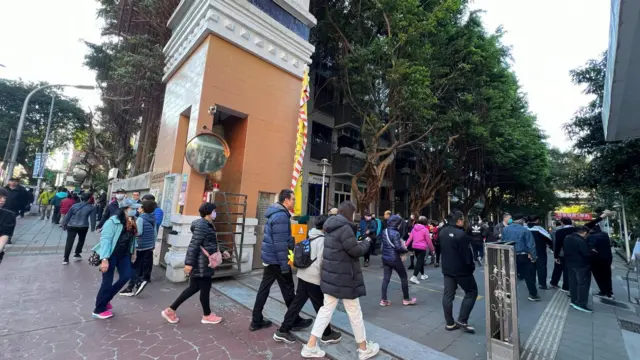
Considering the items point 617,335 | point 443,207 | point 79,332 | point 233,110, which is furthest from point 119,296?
point 443,207

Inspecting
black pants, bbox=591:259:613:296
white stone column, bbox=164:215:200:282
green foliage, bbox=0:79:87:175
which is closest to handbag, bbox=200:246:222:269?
white stone column, bbox=164:215:200:282

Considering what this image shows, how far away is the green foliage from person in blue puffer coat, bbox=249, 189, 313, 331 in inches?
1194

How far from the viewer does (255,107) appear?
744 centimetres

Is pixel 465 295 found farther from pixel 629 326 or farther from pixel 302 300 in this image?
pixel 629 326

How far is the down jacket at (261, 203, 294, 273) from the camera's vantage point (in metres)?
3.86

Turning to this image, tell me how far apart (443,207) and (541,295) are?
47.7 ft

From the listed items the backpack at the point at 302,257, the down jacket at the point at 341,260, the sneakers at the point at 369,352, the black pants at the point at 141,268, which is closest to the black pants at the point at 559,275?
the sneakers at the point at 369,352

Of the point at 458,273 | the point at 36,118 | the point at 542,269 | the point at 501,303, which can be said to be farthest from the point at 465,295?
the point at 36,118

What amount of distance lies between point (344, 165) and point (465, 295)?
12104 mm

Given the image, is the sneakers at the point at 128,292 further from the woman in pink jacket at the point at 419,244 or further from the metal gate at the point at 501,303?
the woman in pink jacket at the point at 419,244

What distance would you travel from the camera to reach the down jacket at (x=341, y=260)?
10.4ft

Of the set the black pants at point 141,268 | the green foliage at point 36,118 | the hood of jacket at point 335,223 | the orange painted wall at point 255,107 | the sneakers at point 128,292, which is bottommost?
the sneakers at point 128,292

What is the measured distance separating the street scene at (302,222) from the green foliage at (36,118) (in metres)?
14.1

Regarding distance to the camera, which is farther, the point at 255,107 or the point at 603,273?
the point at 255,107
